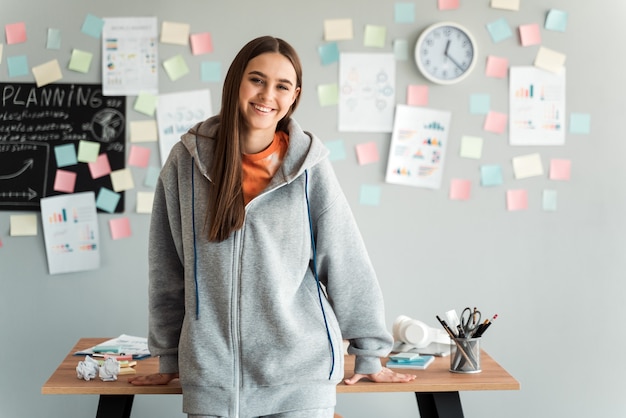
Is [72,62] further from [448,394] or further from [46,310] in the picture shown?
[448,394]

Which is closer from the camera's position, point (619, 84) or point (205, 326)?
point (205, 326)

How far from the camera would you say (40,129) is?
3.32 m

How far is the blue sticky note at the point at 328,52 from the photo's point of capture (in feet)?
10.8

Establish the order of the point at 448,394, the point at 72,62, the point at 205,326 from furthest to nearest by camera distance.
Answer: the point at 72,62 < the point at 448,394 < the point at 205,326

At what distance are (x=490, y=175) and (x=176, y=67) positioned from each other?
128 cm

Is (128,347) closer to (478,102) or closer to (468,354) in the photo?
(468,354)

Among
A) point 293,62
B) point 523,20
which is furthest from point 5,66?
point 523,20

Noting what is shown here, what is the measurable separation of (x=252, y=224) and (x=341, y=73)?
154 cm

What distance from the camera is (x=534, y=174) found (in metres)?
3.34

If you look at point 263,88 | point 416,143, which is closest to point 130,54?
point 416,143

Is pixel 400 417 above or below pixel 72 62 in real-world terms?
below

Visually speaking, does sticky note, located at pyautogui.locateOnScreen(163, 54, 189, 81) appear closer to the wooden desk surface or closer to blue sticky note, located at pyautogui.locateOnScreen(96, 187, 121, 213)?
blue sticky note, located at pyautogui.locateOnScreen(96, 187, 121, 213)

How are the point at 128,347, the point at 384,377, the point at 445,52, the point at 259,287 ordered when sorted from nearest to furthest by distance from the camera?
the point at 259,287, the point at 384,377, the point at 128,347, the point at 445,52

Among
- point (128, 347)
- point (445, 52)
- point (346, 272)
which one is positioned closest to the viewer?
point (346, 272)
